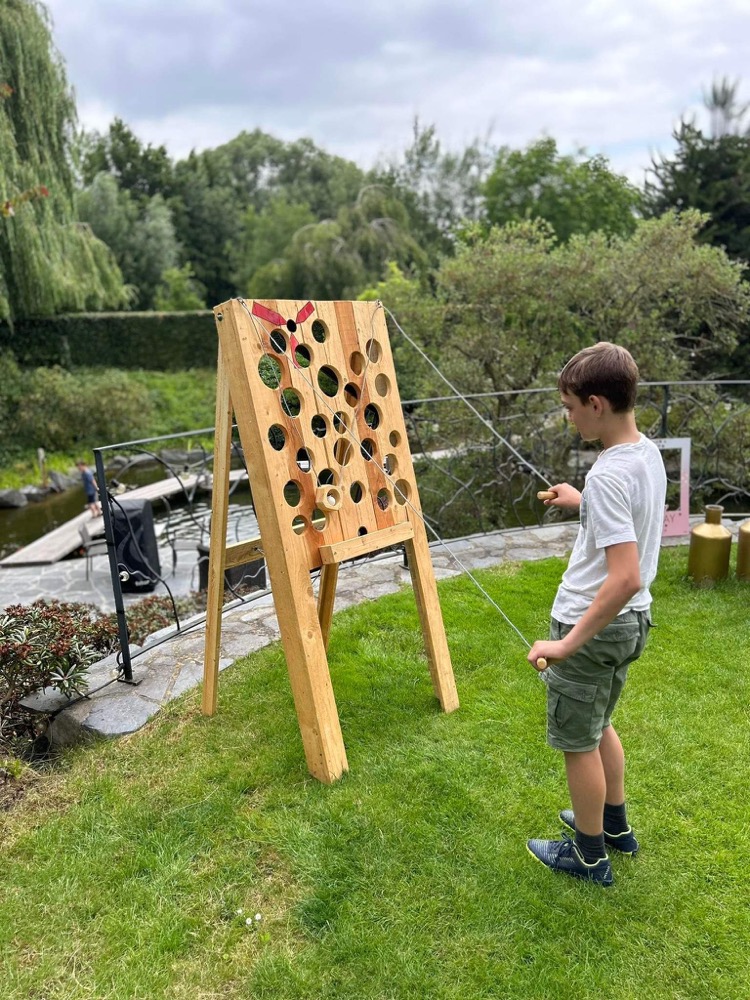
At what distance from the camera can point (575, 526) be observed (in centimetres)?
553

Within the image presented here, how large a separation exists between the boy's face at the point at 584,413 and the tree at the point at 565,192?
14.0 meters

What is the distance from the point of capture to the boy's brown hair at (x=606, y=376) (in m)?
1.67

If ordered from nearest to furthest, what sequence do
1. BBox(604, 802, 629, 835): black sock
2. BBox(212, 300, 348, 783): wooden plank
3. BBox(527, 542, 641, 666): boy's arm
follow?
BBox(527, 542, 641, 666): boy's arm < BBox(604, 802, 629, 835): black sock < BBox(212, 300, 348, 783): wooden plank

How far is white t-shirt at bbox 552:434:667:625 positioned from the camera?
5.30 ft

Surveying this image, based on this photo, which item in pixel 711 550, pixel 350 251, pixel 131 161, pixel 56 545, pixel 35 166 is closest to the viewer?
pixel 711 550

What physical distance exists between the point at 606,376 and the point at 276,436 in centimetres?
124

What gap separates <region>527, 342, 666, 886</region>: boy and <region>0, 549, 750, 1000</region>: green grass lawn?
0.80 feet

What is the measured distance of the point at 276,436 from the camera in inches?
96.9

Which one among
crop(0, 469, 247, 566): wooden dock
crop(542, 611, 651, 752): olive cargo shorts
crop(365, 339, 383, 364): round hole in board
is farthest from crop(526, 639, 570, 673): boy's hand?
crop(0, 469, 247, 566): wooden dock

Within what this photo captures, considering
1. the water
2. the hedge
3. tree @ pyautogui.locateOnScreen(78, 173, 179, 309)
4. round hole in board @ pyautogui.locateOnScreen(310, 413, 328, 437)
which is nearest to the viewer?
round hole in board @ pyautogui.locateOnScreen(310, 413, 328, 437)

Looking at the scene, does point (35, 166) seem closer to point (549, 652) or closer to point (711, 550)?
point (711, 550)

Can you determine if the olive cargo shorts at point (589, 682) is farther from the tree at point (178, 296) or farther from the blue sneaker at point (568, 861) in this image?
the tree at point (178, 296)

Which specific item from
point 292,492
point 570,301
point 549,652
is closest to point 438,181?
point 570,301

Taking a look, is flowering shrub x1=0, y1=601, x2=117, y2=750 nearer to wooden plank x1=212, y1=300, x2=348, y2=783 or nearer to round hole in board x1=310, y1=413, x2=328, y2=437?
wooden plank x1=212, y1=300, x2=348, y2=783
